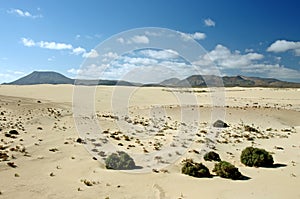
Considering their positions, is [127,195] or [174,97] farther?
[174,97]

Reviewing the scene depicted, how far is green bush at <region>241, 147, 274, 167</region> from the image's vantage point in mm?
19703

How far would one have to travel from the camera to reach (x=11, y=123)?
33469 mm

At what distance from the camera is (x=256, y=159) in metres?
19.7

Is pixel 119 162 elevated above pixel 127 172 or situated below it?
above

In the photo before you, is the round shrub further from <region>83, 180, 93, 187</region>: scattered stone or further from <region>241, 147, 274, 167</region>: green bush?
<region>83, 180, 93, 187</region>: scattered stone

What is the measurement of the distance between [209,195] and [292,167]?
8.19 m

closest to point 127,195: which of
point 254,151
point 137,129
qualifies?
point 254,151

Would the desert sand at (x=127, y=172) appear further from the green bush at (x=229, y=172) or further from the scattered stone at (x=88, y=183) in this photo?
the green bush at (x=229, y=172)

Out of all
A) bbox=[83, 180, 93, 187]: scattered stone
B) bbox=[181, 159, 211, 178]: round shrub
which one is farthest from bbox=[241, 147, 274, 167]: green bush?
bbox=[83, 180, 93, 187]: scattered stone

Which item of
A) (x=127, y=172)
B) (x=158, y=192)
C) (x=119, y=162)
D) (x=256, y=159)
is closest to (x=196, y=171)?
(x=158, y=192)

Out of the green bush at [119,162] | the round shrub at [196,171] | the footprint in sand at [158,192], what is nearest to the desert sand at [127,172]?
the footprint in sand at [158,192]

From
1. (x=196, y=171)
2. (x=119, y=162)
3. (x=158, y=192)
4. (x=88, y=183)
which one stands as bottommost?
(x=158, y=192)

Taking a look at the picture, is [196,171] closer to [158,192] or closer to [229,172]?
[229,172]

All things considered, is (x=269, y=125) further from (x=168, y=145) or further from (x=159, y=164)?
(x=159, y=164)
